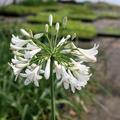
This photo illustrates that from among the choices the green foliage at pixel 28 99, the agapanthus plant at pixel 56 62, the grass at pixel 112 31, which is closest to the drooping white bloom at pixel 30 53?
the agapanthus plant at pixel 56 62

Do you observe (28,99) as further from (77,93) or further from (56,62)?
(56,62)

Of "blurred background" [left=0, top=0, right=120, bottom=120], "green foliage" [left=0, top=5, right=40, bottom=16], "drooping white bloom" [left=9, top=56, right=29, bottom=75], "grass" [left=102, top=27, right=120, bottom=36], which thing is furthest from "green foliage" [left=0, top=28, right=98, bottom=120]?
"green foliage" [left=0, top=5, right=40, bottom=16]

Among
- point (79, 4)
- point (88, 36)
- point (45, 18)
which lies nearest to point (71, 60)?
point (88, 36)

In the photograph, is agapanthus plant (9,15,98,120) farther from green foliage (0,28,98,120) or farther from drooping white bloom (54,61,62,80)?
green foliage (0,28,98,120)

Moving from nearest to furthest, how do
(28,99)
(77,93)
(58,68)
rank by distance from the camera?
1. (58,68)
2. (28,99)
3. (77,93)

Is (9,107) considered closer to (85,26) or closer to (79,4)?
(85,26)

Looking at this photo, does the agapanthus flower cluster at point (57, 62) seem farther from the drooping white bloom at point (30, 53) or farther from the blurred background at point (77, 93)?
the blurred background at point (77, 93)

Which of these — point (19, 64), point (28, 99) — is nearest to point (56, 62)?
point (19, 64)

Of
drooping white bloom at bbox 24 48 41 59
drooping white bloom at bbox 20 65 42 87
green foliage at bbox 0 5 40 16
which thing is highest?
drooping white bloom at bbox 24 48 41 59

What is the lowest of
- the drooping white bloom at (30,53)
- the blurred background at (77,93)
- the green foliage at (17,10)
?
the blurred background at (77,93)

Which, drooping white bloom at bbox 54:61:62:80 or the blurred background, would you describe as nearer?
drooping white bloom at bbox 54:61:62:80

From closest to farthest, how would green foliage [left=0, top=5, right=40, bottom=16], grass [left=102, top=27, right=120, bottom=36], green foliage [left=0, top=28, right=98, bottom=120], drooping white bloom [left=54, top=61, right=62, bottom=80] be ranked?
drooping white bloom [left=54, top=61, right=62, bottom=80]
green foliage [left=0, top=28, right=98, bottom=120]
grass [left=102, top=27, right=120, bottom=36]
green foliage [left=0, top=5, right=40, bottom=16]
